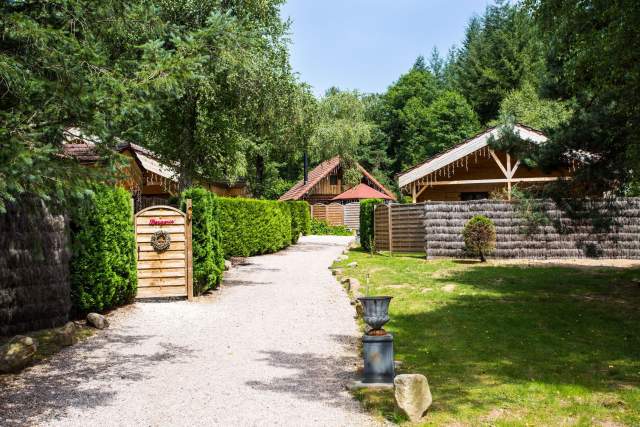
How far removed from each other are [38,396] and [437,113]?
181ft

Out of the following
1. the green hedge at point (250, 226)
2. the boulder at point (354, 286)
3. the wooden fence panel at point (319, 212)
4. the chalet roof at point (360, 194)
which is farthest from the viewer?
the wooden fence panel at point (319, 212)

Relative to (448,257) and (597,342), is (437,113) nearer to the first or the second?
(448,257)

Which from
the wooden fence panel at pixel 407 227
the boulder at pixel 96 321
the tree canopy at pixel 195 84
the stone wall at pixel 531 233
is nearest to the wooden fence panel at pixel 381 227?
the wooden fence panel at pixel 407 227

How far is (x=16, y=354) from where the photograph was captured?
25.0ft

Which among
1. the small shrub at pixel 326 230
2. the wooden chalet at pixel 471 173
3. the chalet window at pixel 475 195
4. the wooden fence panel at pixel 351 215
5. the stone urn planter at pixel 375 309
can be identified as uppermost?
the wooden chalet at pixel 471 173

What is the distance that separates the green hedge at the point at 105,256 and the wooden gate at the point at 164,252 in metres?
0.76

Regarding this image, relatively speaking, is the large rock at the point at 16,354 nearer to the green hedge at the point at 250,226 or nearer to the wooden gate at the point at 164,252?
the wooden gate at the point at 164,252

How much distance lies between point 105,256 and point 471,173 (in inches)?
875

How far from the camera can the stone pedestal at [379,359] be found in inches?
263

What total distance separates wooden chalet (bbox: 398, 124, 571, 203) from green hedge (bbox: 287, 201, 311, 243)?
23.7ft

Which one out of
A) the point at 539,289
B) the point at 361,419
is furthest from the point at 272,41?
the point at 361,419

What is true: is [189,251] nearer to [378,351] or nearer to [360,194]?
[378,351]

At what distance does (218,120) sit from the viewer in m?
17.5

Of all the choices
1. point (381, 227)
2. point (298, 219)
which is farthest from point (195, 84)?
point (298, 219)
